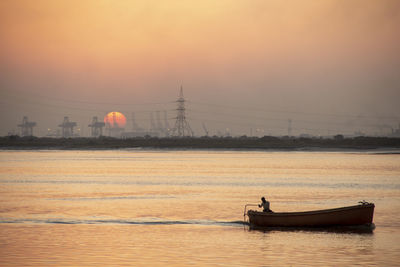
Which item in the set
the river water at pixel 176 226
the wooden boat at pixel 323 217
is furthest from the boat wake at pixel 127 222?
the wooden boat at pixel 323 217

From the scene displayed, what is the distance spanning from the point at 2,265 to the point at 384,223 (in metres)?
26.5

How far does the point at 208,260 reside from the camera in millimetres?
28812

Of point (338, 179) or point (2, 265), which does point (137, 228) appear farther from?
point (338, 179)

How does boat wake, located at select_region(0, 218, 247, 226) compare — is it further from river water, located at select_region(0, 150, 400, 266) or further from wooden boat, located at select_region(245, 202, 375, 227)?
wooden boat, located at select_region(245, 202, 375, 227)

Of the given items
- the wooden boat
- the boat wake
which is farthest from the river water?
the wooden boat

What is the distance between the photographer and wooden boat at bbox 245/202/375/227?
3744cm

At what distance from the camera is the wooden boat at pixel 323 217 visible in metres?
37.4

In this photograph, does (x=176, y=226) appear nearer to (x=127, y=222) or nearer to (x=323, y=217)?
(x=127, y=222)

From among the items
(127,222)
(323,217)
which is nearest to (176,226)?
(127,222)

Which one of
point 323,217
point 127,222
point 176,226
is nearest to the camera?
point 323,217

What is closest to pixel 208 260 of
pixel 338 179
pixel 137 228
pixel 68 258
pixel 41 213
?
pixel 68 258

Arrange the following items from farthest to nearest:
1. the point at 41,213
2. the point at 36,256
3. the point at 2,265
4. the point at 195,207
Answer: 1. the point at 195,207
2. the point at 41,213
3. the point at 36,256
4. the point at 2,265

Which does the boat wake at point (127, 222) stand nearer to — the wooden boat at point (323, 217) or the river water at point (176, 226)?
the river water at point (176, 226)

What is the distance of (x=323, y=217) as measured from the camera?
123 ft
